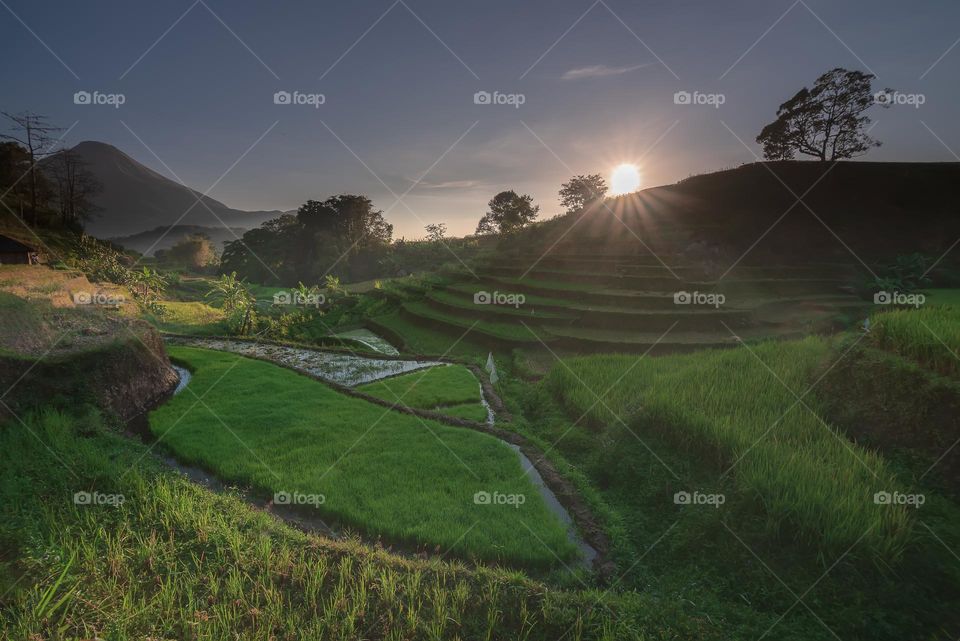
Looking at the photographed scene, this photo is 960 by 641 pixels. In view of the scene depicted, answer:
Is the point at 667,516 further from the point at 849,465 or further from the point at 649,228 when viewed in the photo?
the point at 649,228

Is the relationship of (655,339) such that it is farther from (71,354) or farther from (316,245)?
(316,245)

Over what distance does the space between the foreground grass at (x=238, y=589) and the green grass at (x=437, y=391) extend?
4123 mm

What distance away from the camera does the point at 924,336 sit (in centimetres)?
562

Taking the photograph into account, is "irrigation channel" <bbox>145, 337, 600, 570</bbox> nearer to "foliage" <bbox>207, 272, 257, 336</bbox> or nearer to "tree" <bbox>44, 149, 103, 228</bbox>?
"foliage" <bbox>207, 272, 257, 336</bbox>

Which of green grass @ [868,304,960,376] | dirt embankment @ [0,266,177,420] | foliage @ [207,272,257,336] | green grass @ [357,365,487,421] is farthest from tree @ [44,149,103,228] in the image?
green grass @ [868,304,960,376]

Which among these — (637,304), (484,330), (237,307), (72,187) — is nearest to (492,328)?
(484,330)

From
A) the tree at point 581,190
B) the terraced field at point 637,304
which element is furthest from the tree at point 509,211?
the terraced field at point 637,304

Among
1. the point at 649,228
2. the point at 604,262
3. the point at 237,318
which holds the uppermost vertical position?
the point at 649,228

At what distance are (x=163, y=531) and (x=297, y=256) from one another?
4876 centimetres

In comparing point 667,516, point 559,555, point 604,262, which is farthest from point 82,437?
point 604,262

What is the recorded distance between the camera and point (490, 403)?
8.89 m

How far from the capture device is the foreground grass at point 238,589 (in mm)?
3131

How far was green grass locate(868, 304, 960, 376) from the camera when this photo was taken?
5332 mm

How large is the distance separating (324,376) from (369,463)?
17.6ft
